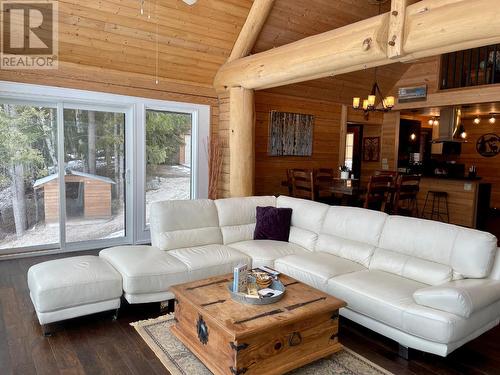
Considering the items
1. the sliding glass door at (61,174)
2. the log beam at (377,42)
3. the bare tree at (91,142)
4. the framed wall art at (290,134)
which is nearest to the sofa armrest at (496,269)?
the log beam at (377,42)

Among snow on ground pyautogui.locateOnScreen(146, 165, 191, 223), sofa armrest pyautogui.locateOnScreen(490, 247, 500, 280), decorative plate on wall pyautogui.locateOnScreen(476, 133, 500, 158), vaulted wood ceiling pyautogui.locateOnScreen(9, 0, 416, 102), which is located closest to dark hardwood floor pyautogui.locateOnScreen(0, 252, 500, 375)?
sofa armrest pyautogui.locateOnScreen(490, 247, 500, 280)

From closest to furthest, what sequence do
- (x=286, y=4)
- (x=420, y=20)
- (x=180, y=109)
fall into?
(x=420, y=20) → (x=286, y=4) → (x=180, y=109)

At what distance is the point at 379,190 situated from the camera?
5035mm

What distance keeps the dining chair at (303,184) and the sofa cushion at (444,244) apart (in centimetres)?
223

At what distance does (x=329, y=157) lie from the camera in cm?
758

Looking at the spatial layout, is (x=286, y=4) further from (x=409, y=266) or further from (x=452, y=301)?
(x=452, y=301)

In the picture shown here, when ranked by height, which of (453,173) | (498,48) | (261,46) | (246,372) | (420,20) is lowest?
(246,372)

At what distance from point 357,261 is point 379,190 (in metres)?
1.94

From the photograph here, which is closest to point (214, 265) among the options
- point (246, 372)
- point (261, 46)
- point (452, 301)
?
point (246, 372)

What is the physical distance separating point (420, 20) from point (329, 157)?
443 centimetres

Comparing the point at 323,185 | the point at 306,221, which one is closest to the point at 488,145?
the point at 323,185

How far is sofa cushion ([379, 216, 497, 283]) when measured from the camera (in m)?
2.65

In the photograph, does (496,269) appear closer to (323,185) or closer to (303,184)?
(323,185)

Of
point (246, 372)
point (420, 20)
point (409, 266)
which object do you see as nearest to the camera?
point (246, 372)
